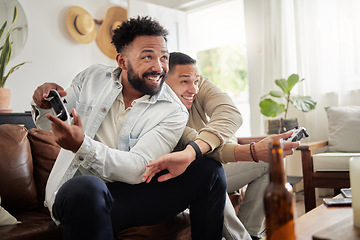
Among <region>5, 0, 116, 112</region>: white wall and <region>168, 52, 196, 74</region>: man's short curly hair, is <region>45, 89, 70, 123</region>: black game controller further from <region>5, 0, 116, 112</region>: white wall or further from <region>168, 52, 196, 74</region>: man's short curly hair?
Answer: <region>5, 0, 116, 112</region>: white wall

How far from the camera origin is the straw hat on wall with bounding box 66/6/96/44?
12.9 ft

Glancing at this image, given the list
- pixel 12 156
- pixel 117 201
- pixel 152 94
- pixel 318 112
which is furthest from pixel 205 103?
pixel 318 112

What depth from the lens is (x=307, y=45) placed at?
139 inches

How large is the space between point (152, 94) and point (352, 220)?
0.90 m

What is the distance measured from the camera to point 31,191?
5.43 feet

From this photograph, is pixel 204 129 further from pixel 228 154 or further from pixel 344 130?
pixel 344 130

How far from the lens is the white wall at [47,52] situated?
356 centimetres

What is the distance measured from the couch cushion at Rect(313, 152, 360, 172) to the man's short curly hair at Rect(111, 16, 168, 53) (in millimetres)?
1507

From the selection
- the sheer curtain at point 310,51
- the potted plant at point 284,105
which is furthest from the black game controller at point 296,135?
the sheer curtain at point 310,51

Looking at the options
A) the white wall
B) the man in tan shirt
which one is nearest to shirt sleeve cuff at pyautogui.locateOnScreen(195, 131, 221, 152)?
the man in tan shirt

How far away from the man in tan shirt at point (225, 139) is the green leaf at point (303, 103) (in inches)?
57.1

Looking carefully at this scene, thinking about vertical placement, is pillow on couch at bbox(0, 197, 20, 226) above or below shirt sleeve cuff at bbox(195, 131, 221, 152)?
below

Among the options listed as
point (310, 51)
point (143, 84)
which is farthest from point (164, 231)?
point (310, 51)

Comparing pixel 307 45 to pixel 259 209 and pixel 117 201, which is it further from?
pixel 117 201
